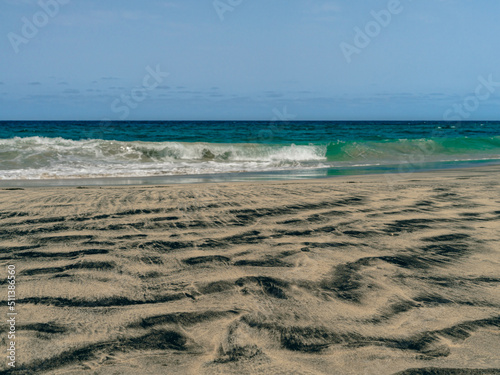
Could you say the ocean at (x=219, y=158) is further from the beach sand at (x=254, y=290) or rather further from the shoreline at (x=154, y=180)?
the beach sand at (x=254, y=290)

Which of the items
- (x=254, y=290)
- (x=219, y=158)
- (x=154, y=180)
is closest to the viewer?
(x=254, y=290)

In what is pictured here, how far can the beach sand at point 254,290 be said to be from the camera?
163cm

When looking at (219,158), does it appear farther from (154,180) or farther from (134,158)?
(154,180)

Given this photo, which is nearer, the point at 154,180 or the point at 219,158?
the point at 154,180

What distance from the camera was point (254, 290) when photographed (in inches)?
86.5

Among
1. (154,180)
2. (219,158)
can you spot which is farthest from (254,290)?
(219,158)

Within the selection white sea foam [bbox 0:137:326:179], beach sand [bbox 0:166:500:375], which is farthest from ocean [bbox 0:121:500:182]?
beach sand [bbox 0:166:500:375]

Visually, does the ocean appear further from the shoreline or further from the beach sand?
the beach sand

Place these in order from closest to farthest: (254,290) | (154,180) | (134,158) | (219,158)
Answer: (254,290) < (154,180) < (134,158) < (219,158)

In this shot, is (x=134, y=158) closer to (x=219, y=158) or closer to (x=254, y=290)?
(x=219, y=158)

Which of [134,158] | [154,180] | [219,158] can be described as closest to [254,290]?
[154,180]

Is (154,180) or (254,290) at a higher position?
(254,290)

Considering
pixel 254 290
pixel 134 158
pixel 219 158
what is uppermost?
pixel 254 290

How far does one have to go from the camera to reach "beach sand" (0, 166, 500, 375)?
1.63 meters
